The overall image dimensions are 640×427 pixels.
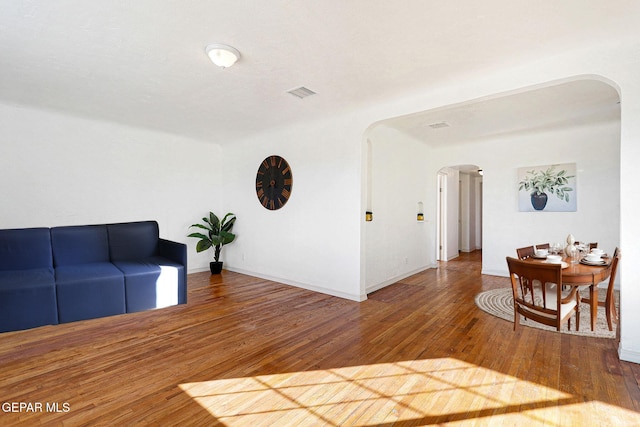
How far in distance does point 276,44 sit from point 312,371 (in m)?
2.61

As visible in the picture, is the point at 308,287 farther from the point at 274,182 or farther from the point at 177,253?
the point at 177,253

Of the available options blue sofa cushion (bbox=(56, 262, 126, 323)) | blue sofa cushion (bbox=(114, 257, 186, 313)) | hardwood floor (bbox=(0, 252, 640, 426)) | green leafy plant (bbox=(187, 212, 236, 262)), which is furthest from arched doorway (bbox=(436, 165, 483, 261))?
blue sofa cushion (bbox=(56, 262, 126, 323))

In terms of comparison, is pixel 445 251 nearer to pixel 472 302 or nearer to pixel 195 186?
pixel 472 302

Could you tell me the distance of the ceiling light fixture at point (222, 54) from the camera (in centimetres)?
254

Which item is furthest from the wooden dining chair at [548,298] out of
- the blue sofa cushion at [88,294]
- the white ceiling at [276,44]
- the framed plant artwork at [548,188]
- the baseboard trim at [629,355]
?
the blue sofa cushion at [88,294]

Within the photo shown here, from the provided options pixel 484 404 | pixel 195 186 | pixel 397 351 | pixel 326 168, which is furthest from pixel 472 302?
pixel 195 186

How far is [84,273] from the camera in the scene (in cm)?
307

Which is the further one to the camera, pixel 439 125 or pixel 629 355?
pixel 439 125

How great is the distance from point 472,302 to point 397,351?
1.94 metres

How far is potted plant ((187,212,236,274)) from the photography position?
5777 millimetres

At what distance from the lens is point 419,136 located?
5.68 meters

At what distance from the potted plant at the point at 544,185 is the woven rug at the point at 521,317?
1.58 m

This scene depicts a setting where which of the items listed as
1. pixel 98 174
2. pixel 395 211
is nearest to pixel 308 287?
pixel 395 211

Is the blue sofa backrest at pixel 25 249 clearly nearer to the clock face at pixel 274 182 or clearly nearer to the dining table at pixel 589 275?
the clock face at pixel 274 182
